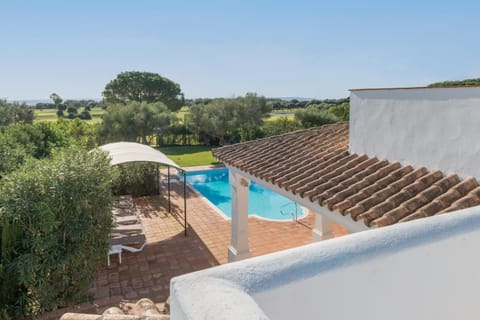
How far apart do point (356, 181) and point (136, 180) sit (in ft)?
56.1

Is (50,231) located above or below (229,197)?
above

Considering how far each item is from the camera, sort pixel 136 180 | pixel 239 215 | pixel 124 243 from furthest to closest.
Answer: pixel 136 180 → pixel 124 243 → pixel 239 215

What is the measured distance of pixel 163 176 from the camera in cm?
2611

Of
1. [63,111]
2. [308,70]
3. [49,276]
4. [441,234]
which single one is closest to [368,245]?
[441,234]

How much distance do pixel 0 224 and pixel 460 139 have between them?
33.8ft

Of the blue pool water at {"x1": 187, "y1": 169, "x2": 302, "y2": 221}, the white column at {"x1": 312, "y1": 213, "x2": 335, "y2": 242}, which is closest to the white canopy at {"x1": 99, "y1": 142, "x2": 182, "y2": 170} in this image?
the blue pool water at {"x1": 187, "y1": 169, "x2": 302, "y2": 221}

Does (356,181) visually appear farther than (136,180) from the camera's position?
No

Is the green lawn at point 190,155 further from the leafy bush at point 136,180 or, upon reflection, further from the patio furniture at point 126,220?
the patio furniture at point 126,220

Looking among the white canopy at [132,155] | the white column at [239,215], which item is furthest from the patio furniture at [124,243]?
the white column at [239,215]

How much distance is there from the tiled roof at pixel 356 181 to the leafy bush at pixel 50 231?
4.46m

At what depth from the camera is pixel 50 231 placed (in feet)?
25.3

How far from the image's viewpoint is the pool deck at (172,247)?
10125 mm

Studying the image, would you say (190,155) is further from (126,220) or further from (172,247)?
(172,247)

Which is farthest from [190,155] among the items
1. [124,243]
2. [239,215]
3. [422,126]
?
[422,126]
